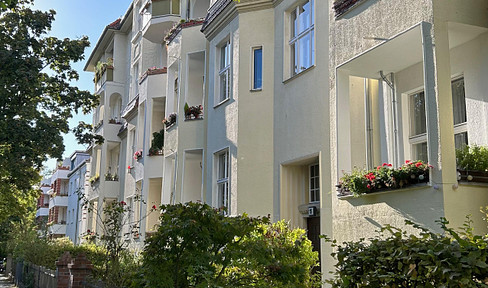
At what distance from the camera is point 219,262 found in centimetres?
692

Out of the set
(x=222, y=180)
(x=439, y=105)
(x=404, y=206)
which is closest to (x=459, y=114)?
(x=439, y=105)

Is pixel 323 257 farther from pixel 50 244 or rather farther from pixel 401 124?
pixel 50 244

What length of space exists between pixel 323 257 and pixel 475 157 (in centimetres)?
404

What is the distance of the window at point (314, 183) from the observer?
12.8 metres

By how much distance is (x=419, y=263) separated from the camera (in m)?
A: 4.30

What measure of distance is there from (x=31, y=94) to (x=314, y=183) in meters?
13.6

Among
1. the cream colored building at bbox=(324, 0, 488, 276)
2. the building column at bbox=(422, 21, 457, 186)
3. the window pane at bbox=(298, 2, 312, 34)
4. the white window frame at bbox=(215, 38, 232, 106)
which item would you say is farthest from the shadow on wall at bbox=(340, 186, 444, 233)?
the white window frame at bbox=(215, 38, 232, 106)

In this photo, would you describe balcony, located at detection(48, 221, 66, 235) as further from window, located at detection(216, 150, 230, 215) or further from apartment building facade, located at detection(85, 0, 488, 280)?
Result: window, located at detection(216, 150, 230, 215)

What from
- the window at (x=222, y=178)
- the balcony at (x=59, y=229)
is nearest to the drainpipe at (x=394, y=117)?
the window at (x=222, y=178)

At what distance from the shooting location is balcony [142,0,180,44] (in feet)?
71.3

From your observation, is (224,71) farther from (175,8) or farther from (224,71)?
(175,8)

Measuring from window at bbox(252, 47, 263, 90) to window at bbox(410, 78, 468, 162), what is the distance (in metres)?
4.72

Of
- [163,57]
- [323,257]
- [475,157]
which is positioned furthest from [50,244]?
[475,157]

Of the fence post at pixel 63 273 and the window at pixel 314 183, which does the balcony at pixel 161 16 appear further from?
the fence post at pixel 63 273
